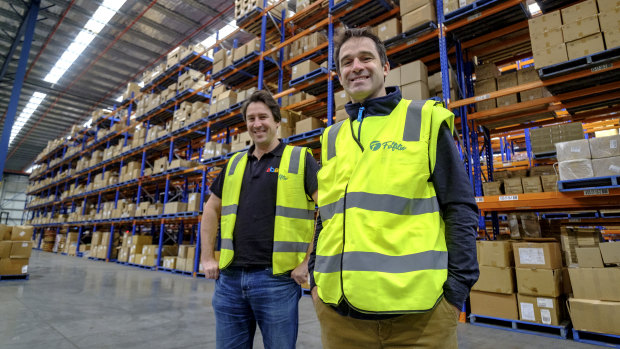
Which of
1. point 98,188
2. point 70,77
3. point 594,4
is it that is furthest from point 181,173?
point 70,77

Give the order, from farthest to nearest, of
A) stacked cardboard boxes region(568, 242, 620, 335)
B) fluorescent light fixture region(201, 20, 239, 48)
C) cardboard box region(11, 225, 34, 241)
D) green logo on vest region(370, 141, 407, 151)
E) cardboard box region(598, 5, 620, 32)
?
fluorescent light fixture region(201, 20, 239, 48) → cardboard box region(11, 225, 34, 241) → cardboard box region(598, 5, 620, 32) → stacked cardboard boxes region(568, 242, 620, 335) → green logo on vest region(370, 141, 407, 151)

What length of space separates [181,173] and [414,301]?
35.5 ft

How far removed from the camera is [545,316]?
146 inches

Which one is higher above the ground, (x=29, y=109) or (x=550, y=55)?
(x=29, y=109)

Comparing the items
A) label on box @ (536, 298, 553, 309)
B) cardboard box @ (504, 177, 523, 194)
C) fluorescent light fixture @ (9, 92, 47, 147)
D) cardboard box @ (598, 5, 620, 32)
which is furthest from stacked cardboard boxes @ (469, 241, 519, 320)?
fluorescent light fixture @ (9, 92, 47, 147)

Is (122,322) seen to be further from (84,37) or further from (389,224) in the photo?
(84,37)

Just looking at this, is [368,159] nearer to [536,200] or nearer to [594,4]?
[536,200]

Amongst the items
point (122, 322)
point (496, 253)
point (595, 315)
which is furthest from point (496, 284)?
point (122, 322)

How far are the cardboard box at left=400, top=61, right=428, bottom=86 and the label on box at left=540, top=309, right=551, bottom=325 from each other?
334cm

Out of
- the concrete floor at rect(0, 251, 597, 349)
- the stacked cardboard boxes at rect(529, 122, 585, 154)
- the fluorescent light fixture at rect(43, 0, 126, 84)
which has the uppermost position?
the fluorescent light fixture at rect(43, 0, 126, 84)

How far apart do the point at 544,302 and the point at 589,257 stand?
26.8 inches

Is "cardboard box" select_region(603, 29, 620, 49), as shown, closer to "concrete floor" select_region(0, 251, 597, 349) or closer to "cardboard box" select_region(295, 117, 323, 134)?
"concrete floor" select_region(0, 251, 597, 349)

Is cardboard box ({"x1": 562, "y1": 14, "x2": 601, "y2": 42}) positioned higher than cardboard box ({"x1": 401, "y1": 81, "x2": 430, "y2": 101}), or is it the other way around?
cardboard box ({"x1": 562, "y1": 14, "x2": 601, "y2": 42})

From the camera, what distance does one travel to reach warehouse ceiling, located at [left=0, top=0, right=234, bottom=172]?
1280cm
